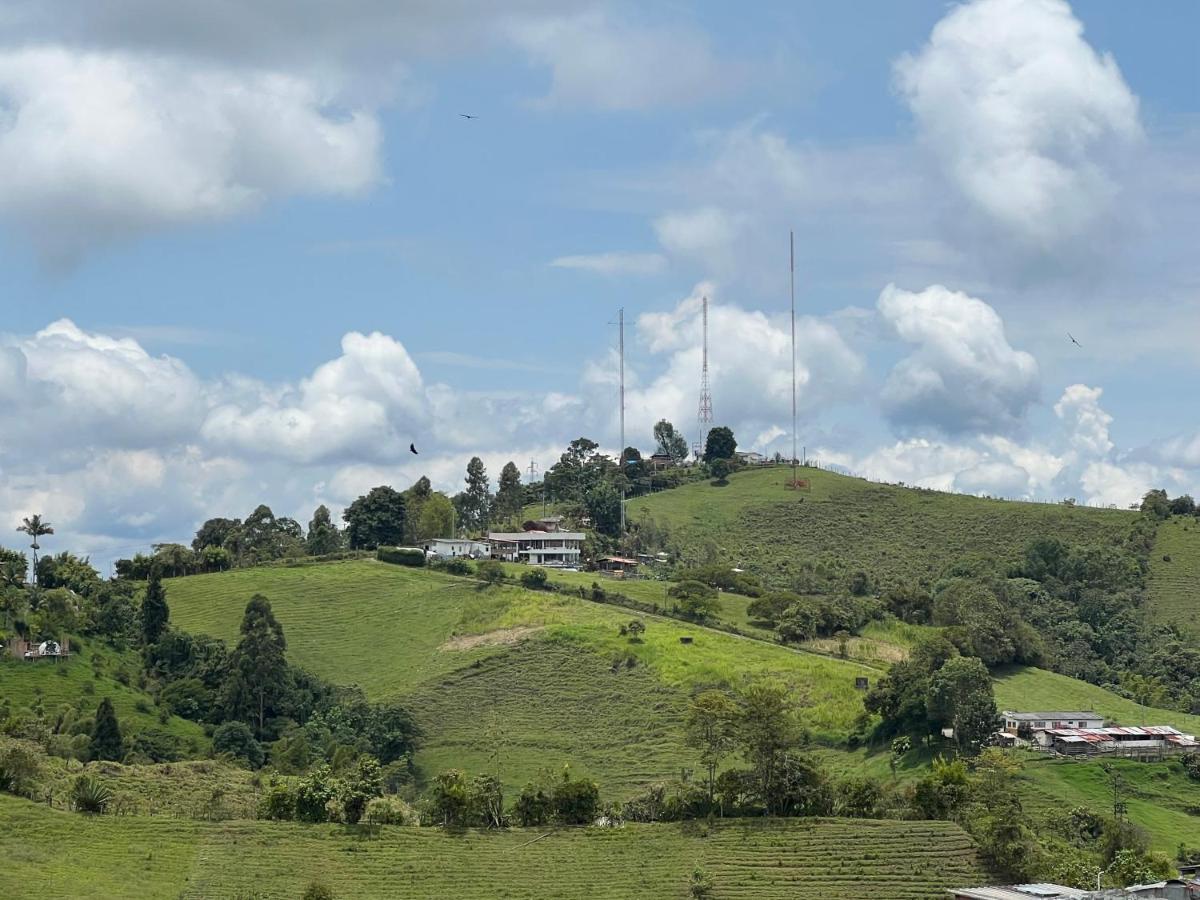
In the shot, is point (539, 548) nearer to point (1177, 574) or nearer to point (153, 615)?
point (153, 615)

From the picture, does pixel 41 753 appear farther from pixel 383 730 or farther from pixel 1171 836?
pixel 1171 836

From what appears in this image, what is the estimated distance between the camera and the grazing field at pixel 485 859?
68.5 meters

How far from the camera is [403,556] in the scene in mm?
141250

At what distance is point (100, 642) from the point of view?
11356cm

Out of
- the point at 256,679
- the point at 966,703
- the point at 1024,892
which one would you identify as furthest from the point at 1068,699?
the point at 256,679

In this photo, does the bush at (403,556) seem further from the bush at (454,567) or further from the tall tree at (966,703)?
the tall tree at (966,703)

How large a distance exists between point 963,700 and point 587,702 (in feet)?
89.3

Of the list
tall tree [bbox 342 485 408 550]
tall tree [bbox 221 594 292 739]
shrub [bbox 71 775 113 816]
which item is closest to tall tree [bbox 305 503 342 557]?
tall tree [bbox 342 485 408 550]

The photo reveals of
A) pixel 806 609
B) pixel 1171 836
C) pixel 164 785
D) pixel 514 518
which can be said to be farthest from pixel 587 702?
pixel 514 518

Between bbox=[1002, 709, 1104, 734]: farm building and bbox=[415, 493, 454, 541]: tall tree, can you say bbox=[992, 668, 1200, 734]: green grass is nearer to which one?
bbox=[1002, 709, 1104, 734]: farm building

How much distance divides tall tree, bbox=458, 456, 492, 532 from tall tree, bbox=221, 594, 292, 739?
62.5 m

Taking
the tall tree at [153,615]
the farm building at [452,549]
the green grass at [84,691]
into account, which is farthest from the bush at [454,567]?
the green grass at [84,691]

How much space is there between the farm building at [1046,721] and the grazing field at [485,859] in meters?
21.4

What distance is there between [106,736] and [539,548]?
61.0m
